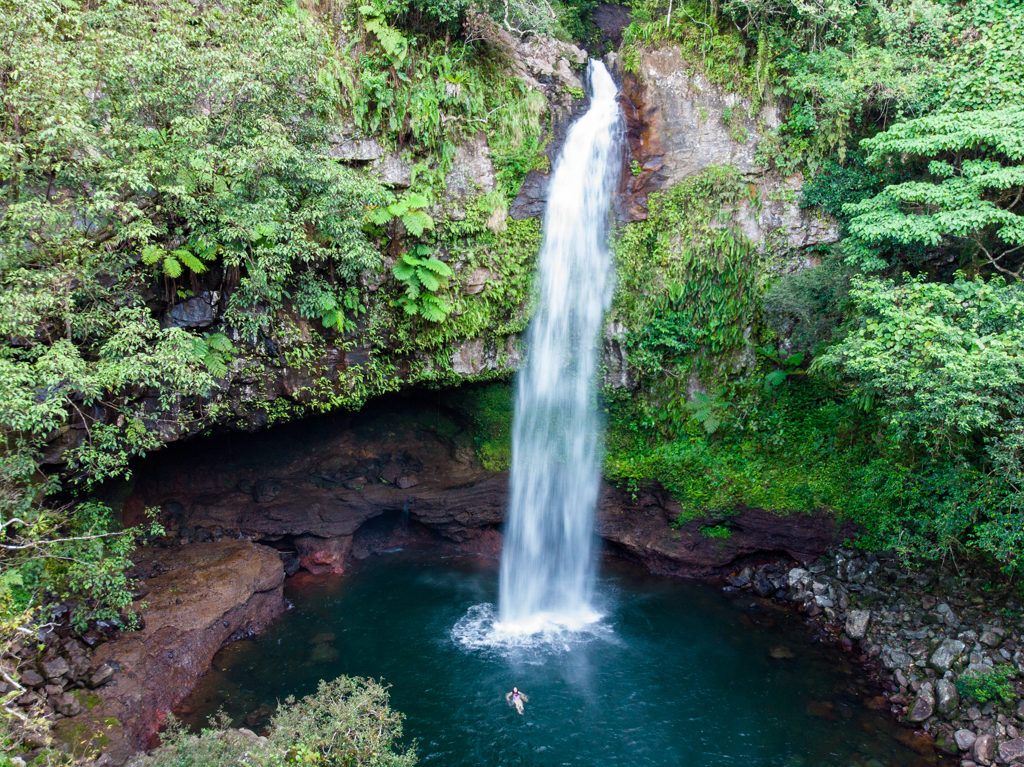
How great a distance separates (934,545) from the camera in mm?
11758

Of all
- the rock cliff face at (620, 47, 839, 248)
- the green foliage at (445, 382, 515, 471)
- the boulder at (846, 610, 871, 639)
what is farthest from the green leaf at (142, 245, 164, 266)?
the boulder at (846, 610, 871, 639)

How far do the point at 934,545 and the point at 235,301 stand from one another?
13291mm

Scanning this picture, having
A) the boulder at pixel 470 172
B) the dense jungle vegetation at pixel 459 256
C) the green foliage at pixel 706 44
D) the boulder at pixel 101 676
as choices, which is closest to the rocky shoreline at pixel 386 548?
the boulder at pixel 101 676

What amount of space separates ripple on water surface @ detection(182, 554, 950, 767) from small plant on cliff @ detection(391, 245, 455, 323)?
6538mm

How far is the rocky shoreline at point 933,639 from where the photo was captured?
Result: 32.9 ft

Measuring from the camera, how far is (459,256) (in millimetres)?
13367

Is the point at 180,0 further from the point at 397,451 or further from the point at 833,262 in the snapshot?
the point at 833,262

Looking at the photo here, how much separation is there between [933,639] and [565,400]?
321 inches

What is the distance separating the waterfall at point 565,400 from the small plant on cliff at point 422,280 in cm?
239

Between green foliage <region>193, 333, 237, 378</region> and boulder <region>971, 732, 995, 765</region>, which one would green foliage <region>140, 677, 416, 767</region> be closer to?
green foliage <region>193, 333, 237, 378</region>

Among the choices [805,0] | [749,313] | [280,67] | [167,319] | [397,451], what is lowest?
[397,451]

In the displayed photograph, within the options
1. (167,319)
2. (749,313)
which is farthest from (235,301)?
(749,313)

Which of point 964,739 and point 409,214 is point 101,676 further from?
point 964,739

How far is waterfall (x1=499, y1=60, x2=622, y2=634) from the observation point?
46.9 ft
